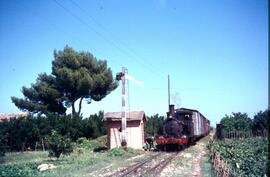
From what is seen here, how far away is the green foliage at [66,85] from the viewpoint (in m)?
43.7

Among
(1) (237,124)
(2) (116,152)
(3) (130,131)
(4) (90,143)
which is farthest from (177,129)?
(1) (237,124)

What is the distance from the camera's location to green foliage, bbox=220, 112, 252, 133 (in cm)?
4322

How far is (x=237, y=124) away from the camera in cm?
4384

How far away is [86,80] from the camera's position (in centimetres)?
4366

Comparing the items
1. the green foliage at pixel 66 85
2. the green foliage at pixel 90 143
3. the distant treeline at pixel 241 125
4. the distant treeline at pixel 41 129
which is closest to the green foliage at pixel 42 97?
the green foliage at pixel 66 85

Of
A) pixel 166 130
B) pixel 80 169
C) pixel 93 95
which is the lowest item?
pixel 80 169

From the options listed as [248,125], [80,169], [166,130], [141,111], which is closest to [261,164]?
[80,169]

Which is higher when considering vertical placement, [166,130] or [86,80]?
[86,80]

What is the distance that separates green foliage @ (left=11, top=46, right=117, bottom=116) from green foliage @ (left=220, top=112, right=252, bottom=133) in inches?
710

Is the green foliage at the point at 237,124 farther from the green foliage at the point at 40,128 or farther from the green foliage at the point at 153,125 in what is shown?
the green foliage at the point at 40,128

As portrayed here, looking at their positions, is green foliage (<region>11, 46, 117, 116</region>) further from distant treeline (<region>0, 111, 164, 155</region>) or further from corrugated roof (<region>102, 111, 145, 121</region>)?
corrugated roof (<region>102, 111, 145, 121</region>)

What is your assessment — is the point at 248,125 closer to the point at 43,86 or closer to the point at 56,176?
the point at 43,86

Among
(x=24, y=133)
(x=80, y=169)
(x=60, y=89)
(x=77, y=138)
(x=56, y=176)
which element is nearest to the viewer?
(x=56, y=176)

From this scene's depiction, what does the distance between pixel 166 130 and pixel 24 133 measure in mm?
14722
